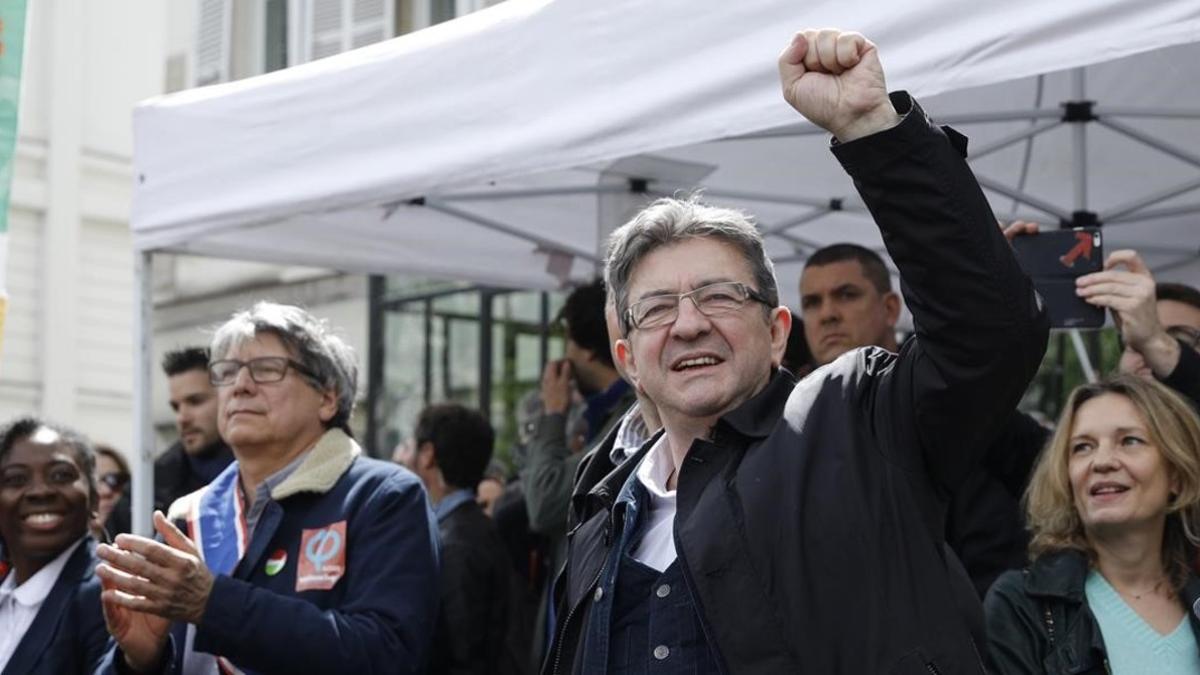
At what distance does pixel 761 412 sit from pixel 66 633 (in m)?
2.23

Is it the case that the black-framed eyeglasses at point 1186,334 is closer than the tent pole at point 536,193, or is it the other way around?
the black-framed eyeglasses at point 1186,334

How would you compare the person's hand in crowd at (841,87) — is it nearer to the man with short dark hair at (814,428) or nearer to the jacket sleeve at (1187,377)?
the man with short dark hair at (814,428)

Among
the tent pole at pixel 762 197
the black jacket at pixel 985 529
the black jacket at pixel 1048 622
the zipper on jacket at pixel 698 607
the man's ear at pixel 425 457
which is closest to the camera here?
the zipper on jacket at pixel 698 607

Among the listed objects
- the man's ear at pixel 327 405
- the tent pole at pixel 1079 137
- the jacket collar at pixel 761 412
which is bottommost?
the man's ear at pixel 327 405

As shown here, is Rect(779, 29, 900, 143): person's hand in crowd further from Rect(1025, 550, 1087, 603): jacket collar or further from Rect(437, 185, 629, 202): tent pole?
Rect(437, 185, 629, 202): tent pole

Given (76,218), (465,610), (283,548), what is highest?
(76,218)

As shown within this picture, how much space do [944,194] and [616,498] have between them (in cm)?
79

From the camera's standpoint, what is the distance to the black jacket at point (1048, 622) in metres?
3.29

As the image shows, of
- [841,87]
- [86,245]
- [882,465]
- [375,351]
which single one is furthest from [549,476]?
[86,245]

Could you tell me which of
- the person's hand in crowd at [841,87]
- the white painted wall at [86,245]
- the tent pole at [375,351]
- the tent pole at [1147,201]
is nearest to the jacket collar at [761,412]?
the person's hand in crowd at [841,87]

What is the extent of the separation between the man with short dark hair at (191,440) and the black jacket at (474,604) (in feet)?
2.98

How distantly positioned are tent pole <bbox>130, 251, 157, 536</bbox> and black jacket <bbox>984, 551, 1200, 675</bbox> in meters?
2.53

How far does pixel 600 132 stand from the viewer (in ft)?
12.5

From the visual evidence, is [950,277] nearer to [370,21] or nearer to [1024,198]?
[1024,198]
